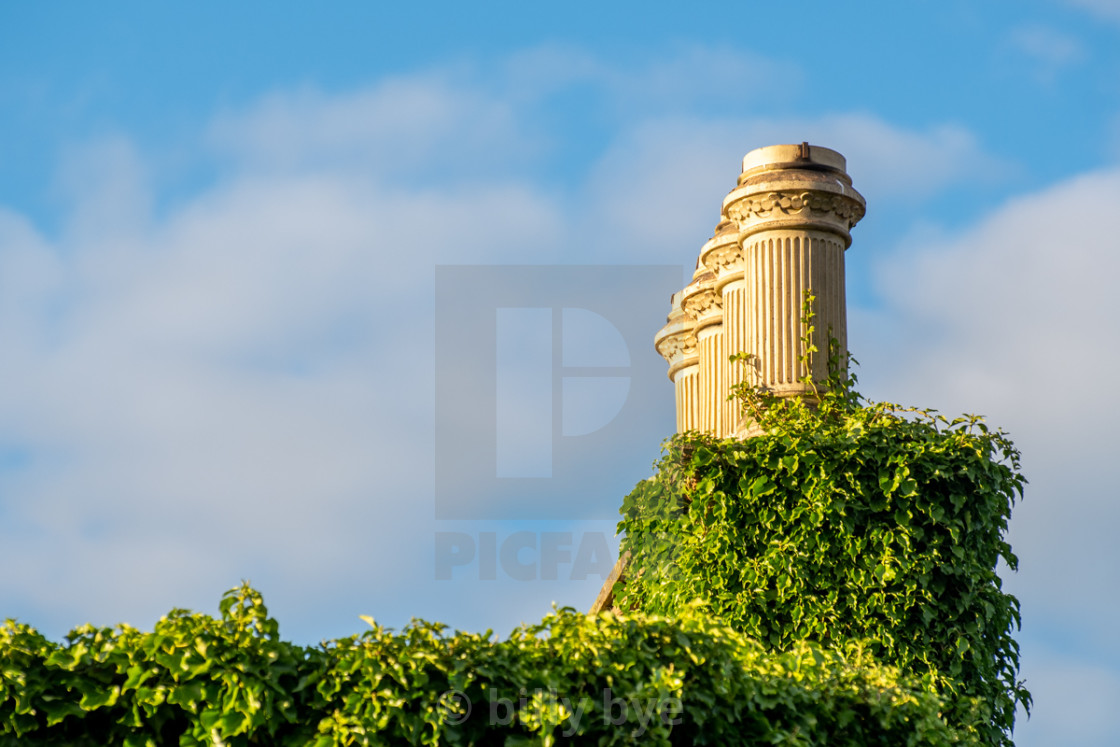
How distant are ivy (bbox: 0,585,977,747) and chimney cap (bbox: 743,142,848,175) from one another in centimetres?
835

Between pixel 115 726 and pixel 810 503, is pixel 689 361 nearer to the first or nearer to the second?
pixel 810 503

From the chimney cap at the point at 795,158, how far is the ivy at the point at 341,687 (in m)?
8.35

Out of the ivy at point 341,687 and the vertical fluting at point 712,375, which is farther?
the vertical fluting at point 712,375

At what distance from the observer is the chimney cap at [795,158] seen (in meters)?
14.1

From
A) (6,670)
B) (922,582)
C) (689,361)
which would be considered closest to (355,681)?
(6,670)

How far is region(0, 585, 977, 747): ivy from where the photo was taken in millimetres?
6395

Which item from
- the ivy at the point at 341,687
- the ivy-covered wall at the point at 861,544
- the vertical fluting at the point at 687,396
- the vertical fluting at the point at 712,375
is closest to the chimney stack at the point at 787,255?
the vertical fluting at the point at 712,375

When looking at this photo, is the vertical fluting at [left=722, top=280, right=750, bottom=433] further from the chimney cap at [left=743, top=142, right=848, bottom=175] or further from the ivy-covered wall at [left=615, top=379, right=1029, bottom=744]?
the ivy-covered wall at [left=615, top=379, right=1029, bottom=744]

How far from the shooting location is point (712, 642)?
7098mm

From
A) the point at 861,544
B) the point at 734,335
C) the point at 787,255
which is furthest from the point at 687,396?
the point at 861,544

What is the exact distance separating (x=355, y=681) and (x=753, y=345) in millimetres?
8291

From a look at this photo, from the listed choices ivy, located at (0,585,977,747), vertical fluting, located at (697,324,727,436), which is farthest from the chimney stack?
ivy, located at (0,585,977,747)

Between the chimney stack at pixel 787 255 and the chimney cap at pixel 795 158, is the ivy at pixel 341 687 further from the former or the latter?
the chimney cap at pixel 795 158

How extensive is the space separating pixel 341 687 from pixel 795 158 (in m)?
9.56
